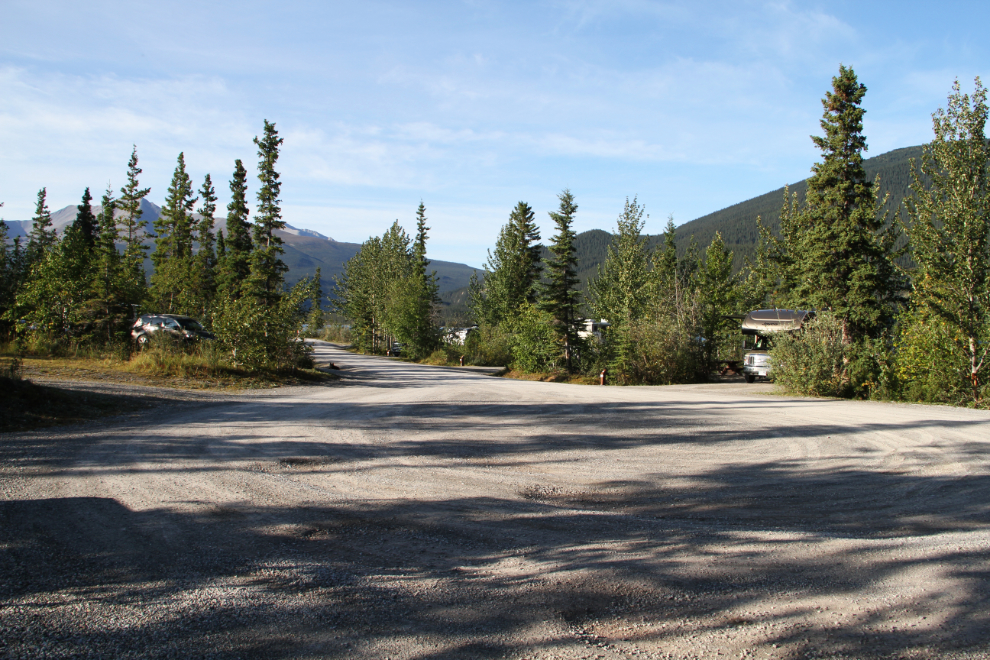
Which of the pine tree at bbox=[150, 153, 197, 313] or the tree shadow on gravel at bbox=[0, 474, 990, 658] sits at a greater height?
the pine tree at bbox=[150, 153, 197, 313]

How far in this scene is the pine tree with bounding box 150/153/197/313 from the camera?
3356 cm

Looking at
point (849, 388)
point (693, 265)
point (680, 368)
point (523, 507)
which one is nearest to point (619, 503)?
point (523, 507)

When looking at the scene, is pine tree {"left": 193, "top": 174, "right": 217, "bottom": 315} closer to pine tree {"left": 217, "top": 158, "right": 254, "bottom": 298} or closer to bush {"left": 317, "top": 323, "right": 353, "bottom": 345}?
pine tree {"left": 217, "top": 158, "right": 254, "bottom": 298}

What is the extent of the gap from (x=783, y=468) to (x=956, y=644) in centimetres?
486

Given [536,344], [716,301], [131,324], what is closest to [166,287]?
[131,324]

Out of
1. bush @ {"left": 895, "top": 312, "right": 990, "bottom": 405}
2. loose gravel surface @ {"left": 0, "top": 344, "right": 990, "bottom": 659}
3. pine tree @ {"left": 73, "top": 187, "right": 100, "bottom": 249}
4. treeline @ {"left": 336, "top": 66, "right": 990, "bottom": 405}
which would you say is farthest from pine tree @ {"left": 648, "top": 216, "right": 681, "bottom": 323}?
pine tree @ {"left": 73, "top": 187, "right": 100, "bottom": 249}

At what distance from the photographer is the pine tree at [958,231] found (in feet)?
51.6

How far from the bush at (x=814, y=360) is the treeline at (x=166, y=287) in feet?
55.5

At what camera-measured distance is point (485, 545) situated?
4.46 m

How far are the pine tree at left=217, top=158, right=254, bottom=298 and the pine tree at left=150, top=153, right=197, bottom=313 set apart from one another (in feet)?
8.69

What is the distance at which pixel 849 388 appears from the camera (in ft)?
61.2

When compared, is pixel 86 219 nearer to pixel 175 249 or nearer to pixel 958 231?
pixel 175 249

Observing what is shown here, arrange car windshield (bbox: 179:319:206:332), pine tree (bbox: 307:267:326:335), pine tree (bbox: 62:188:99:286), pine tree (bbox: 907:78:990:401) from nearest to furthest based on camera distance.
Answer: pine tree (bbox: 907:78:990:401) → pine tree (bbox: 62:188:99:286) → car windshield (bbox: 179:319:206:332) → pine tree (bbox: 307:267:326:335)

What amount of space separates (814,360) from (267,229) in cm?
2669
